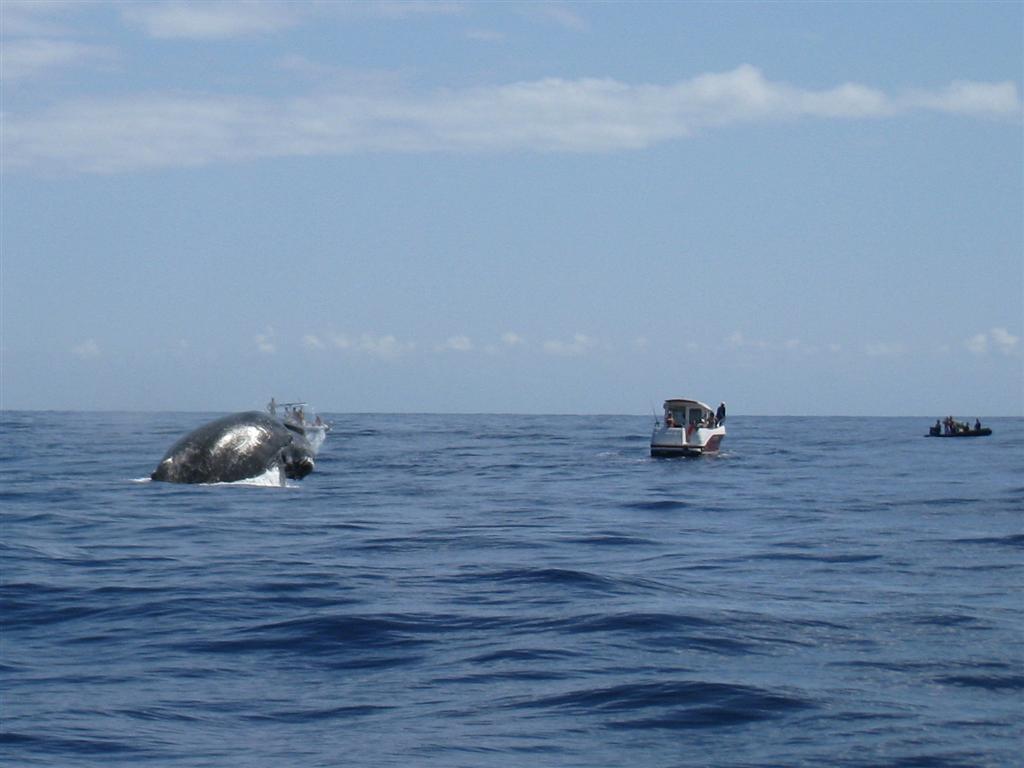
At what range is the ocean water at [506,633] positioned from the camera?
11.2 metres

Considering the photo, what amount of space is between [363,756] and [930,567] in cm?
1373

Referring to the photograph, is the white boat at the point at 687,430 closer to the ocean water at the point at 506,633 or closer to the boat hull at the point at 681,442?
the boat hull at the point at 681,442

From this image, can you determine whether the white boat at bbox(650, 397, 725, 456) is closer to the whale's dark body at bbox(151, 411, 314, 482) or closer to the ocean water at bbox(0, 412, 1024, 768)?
the whale's dark body at bbox(151, 411, 314, 482)

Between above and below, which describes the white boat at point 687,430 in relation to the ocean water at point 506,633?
above

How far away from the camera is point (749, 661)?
14.2 metres

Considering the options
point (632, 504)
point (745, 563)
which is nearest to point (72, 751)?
point (745, 563)

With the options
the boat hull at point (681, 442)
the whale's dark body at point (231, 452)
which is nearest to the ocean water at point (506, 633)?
the whale's dark body at point (231, 452)

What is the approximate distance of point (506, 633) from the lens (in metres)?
15.9

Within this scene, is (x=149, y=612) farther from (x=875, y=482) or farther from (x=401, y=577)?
(x=875, y=482)

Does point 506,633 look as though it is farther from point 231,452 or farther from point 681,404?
point 681,404

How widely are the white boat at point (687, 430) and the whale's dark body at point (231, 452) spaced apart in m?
23.1

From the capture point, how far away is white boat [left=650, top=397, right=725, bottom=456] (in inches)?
2376

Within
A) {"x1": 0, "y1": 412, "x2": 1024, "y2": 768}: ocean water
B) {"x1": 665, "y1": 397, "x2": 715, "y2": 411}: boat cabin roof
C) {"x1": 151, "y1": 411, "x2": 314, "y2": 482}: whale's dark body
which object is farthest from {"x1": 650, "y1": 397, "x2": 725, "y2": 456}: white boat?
{"x1": 0, "y1": 412, "x2": 1024, "y2": 768}: ocean water

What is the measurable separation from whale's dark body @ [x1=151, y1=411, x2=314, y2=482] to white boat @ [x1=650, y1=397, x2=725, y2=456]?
23.1m
